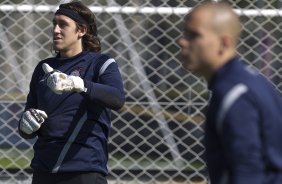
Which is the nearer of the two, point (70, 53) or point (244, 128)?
point (244, 128)

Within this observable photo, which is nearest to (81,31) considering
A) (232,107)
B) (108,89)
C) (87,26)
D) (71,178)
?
(87,26)

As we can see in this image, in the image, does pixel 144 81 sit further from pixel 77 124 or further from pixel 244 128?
pixel 244 128

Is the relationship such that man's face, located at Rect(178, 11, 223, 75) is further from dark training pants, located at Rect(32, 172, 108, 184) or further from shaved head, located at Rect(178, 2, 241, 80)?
dark training pants, located at Rect(32, 172, 108, 184)

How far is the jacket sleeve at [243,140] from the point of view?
2.72 meters

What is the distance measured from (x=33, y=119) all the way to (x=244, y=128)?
1637 millimetres

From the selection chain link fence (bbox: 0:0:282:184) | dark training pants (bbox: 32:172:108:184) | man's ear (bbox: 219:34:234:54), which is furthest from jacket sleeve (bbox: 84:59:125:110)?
chain link fence (bbox: 0:0:282:184)

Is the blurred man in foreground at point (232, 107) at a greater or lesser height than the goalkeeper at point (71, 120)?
greater

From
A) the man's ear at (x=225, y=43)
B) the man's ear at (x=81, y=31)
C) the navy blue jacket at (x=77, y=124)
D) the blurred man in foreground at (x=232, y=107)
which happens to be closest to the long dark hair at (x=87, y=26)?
the man's ear at (x=81, y=31)

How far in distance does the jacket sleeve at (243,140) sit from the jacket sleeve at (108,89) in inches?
51.9

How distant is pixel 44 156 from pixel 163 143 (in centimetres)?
197

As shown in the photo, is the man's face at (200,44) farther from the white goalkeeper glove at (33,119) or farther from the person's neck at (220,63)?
the white goalkeeper glove at (33,119)

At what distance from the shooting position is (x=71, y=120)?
4.12 metres

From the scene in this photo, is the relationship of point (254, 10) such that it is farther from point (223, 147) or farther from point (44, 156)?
point (223, 147)

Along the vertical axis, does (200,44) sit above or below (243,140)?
above
